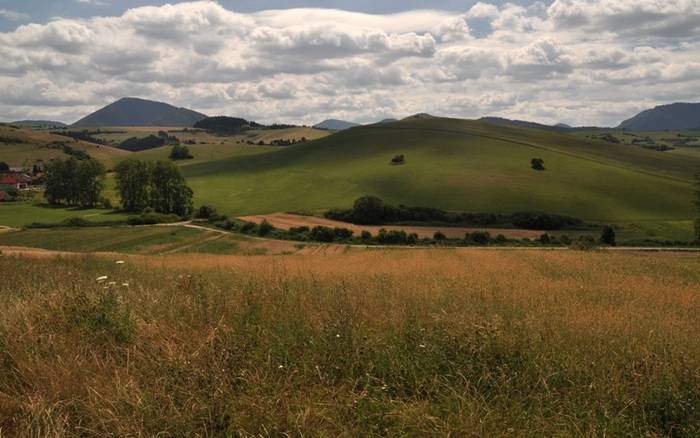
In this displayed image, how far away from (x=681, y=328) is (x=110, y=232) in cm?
7316

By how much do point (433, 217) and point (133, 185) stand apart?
55.7 metres

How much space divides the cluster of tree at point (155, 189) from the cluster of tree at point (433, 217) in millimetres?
30474

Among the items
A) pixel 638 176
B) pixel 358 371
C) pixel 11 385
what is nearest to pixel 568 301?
pixel 358 371

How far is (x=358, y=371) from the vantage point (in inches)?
205

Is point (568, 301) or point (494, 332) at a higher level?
point (494, 332)

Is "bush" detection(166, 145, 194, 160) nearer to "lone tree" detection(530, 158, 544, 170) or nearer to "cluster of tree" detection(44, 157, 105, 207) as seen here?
"cluster of tree" detection(44, 157, 105, 207)

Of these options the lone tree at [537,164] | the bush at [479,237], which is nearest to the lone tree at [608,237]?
the bush at [479,237]

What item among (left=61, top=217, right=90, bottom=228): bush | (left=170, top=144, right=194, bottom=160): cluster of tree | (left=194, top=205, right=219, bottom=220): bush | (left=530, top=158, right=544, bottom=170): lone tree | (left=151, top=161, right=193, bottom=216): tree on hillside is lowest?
(left=61, top=217, right=90, bottom=228): bush

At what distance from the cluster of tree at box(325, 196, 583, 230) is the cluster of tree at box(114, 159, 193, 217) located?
30.5m

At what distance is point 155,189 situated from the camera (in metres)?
95.2

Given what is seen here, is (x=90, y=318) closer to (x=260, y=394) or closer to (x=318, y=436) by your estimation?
(x=260, y=394)

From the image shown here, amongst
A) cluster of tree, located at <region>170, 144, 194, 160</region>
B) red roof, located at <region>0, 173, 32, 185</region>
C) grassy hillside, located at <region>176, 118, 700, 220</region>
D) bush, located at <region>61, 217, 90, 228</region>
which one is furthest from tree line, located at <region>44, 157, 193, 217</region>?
cluster of tree, located at <region>170, 144, 194, 160</region>

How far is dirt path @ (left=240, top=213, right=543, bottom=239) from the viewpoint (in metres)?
72.6

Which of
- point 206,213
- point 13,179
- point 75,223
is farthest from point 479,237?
point 13,179
